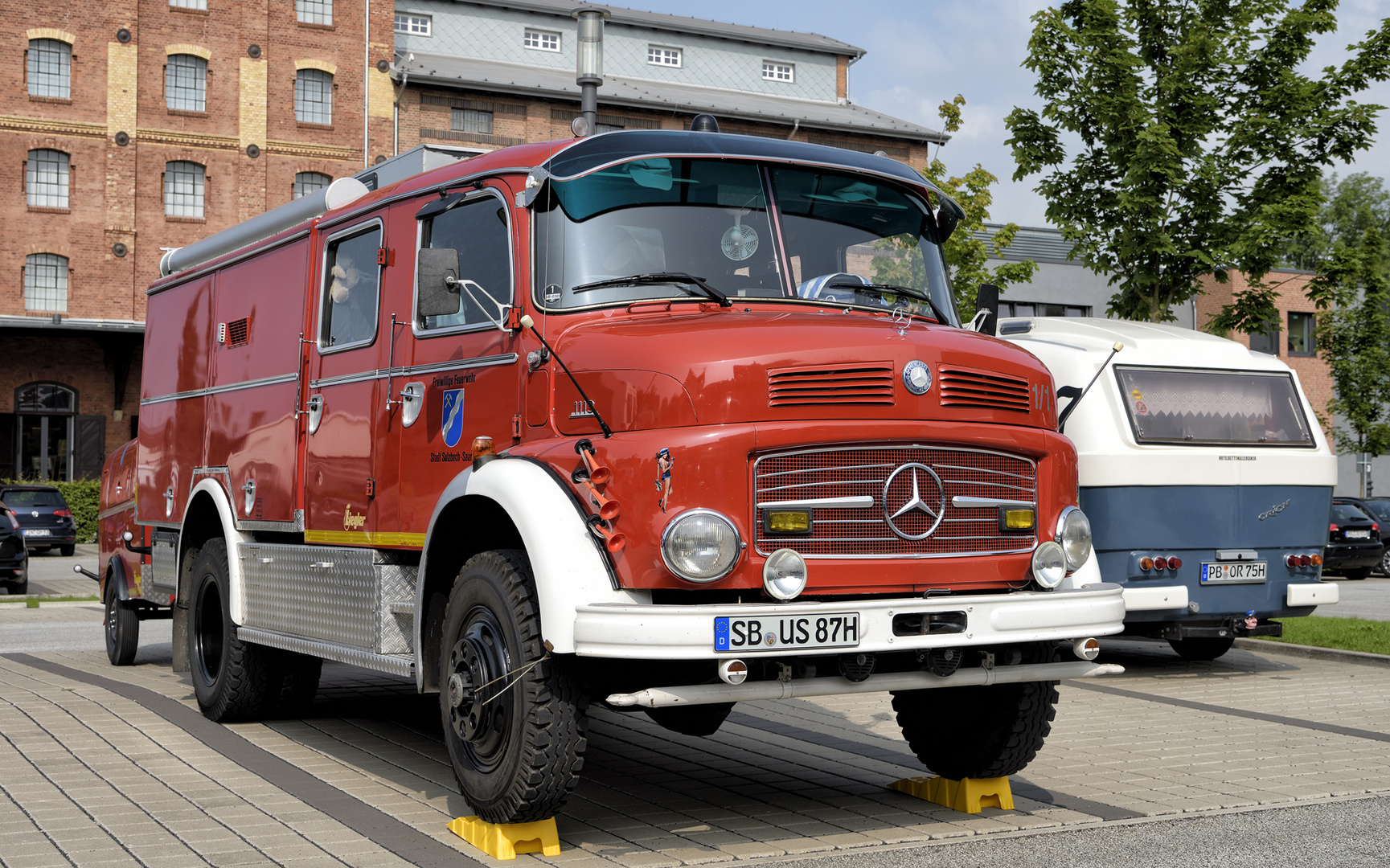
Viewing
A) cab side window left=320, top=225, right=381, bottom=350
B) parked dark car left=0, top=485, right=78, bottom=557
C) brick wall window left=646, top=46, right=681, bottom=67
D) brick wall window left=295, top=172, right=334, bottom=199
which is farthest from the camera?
brick wall window left=646, top=46, right=681, bottom=67

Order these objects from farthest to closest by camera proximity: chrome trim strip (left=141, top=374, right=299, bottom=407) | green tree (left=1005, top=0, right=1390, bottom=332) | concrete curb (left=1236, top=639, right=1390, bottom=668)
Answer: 1. green tree (left=1005, top=0, right=1390, bottom=332)
2. concrete curb (left=1236, top=639, right=1390, bottom=668)
3. chrome trim strip (left=141, top=374, right=299, bottom=407)

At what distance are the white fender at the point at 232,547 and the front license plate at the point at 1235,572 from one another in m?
7.31

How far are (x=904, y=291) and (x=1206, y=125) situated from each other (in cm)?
1076

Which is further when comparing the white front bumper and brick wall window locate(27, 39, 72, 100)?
brick wall window locate(27, 39, 72, 100)

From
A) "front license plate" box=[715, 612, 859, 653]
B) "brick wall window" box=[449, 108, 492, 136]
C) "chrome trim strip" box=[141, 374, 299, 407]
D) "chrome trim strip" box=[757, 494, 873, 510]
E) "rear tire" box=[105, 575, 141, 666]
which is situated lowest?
"rear tire" box=[105, 575, 141, 666]

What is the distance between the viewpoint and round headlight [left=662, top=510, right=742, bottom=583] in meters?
5.30

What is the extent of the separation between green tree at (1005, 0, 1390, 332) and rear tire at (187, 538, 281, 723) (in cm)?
1072

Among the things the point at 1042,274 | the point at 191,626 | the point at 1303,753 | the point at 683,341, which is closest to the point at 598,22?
the point at 191,626

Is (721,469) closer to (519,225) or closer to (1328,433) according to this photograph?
(519,225)

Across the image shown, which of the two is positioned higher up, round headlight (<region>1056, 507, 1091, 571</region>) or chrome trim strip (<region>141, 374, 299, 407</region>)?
chrome trim strip (<region>141, 374, 299, 407</region>)

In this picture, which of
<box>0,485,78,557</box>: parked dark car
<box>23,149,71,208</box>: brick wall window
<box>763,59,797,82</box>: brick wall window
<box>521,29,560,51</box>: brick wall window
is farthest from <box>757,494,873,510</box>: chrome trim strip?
<box>763,59,797,82</box>: brick wall window

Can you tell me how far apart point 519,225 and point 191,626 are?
14.8ft

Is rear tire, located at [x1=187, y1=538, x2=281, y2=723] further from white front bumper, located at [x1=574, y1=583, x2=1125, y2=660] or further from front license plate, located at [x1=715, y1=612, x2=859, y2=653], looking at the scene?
front license plate, located at [x1=715, y1=612, x2=859, y2=653]

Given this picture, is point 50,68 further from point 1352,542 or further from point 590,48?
point 1352,542
